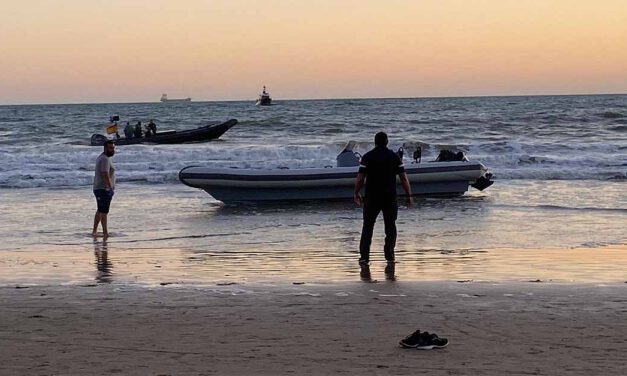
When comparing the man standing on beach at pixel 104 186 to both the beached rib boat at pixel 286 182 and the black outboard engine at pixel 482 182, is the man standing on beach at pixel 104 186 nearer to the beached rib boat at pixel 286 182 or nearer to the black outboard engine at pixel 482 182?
the beached rib boat at pixel 286 182

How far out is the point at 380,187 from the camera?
33.2 feet

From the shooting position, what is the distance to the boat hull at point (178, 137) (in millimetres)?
34969

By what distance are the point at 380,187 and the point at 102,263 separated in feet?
10.1

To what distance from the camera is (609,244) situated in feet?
37.3

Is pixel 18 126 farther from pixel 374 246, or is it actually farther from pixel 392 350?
pixel 392 350

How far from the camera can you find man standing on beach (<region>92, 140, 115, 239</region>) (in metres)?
13.0

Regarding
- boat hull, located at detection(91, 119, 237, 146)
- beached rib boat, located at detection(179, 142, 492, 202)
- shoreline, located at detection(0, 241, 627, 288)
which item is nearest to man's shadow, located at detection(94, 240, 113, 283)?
shoreline, located at detection(0, 241, 627, 288)

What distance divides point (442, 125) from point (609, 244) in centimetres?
3726

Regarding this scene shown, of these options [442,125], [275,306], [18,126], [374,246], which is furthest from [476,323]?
[18,126]

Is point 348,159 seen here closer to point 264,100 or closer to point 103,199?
point 103,199

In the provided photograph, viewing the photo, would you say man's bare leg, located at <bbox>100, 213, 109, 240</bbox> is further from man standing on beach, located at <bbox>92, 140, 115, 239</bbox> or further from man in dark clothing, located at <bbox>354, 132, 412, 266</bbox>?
man in dark clothing, located at <bbox>354, 132, 412, 266</bbox>

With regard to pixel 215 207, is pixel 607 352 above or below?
above

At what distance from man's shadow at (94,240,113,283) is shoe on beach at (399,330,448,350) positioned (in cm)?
391

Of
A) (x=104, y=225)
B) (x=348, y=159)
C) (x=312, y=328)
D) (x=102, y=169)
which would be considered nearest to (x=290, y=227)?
(x=104, y=225)
